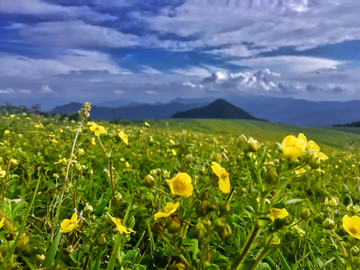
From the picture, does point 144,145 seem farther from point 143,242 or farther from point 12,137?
point 143,242

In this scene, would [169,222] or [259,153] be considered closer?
[169,222]

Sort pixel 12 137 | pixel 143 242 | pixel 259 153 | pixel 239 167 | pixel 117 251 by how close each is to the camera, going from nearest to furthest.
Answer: pixel 259 153 → pixel 117 251 → pixel 239 167 → pixel 143 242 → pixel 12 137

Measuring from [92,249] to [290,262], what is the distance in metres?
1.42

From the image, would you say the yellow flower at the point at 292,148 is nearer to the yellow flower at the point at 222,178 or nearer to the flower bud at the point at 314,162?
the flower bud at the point at 314,162

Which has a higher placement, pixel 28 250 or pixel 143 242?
pixel 28 250

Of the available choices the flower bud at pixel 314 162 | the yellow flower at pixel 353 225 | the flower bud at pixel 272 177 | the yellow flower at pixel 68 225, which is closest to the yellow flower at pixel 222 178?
the flower bud at pixel 272 177

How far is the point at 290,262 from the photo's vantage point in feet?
6.47

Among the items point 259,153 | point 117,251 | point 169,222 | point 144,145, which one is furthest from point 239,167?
point 144,145

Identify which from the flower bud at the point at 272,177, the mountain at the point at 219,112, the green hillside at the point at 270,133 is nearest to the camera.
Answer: the flower bud at the point at 272,177

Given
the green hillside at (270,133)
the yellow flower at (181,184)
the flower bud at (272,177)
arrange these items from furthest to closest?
1. the green hillside at (270,133)
2. the yellow flower at (181,184)
3. the flower bud at (272,177)

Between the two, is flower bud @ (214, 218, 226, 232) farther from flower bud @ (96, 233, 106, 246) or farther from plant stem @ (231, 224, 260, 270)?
flower bud @ (96, 233, 106, 246)

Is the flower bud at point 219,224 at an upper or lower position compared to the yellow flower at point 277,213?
lower

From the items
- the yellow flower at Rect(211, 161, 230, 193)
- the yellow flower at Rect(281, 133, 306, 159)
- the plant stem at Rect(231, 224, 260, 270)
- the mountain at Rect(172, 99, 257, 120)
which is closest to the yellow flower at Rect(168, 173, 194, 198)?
the yellow flower at Rect(211, 161, 230, 193)

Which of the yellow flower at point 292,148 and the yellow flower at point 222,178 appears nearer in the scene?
the yellow flower at point 292,148
